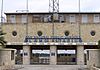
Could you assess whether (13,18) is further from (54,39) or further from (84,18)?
(84,18)

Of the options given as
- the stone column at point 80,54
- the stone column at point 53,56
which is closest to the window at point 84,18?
the stone column at point 80,54

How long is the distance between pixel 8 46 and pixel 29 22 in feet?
24.2

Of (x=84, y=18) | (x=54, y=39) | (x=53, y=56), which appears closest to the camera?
(x=53, y=56)

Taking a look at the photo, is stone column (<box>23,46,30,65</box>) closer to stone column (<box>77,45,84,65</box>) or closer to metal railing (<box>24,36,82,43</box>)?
metal railing (<box>24,36,82,43</box>)

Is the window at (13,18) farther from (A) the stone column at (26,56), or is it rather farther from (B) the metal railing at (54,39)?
(A) the stone column at (26,56)

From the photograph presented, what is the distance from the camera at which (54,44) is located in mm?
60062

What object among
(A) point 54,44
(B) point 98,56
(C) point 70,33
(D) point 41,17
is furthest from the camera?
(D) point 41,17

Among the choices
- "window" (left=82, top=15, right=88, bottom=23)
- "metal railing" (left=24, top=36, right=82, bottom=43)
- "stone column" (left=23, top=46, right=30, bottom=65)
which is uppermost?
"window" (left=82, top=15, right=88, bottom=23)

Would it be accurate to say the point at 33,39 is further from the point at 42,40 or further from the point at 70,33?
the point at 70,33

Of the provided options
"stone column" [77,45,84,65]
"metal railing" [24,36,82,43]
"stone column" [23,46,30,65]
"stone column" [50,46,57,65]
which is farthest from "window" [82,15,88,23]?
"stone column" [23,46,30,65]

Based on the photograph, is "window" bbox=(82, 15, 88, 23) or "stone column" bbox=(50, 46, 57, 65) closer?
"stone column" bbox=(50, 46, 57, 65)

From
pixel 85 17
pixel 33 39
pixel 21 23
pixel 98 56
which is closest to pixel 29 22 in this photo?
pixel 21 23

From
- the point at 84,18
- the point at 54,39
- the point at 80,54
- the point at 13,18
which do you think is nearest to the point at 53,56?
the point at 54,39

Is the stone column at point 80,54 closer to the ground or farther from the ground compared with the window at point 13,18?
closer to the ground
